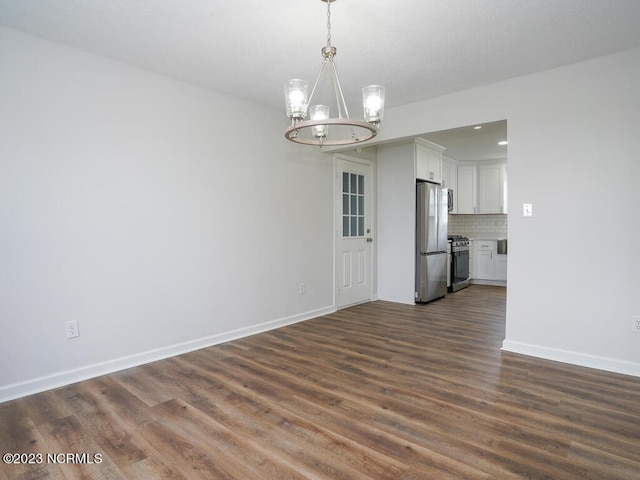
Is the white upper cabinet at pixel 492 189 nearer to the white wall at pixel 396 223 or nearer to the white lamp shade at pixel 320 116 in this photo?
the white wall at pixel 396 223

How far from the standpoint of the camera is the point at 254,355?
3123mm

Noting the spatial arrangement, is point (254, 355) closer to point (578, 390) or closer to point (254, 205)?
point (254, 205)

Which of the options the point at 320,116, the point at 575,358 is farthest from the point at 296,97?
the point at 575,358

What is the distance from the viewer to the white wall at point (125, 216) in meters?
2.40

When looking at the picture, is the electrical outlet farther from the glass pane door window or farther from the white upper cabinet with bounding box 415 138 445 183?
the white upper cabinet with bounding box 415 138 445 183

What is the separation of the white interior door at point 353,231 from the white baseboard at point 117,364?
123 centimetres

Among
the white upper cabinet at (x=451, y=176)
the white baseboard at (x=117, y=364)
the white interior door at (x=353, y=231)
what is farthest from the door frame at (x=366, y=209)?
the white upper cabinet at (x=451, y=176)

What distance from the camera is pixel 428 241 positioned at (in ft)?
16.8

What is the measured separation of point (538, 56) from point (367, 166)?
2.73 meters

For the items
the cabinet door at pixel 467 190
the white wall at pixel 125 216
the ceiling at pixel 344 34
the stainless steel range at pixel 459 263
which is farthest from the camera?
the cabinet door at pixel 467 190

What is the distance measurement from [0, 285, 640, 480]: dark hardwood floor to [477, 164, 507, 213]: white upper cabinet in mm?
4482

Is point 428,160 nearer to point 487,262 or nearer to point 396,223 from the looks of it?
point 396,223

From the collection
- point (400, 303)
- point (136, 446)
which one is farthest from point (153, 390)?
point (400, 303)

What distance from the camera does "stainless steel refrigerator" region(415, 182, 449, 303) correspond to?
507 cm
